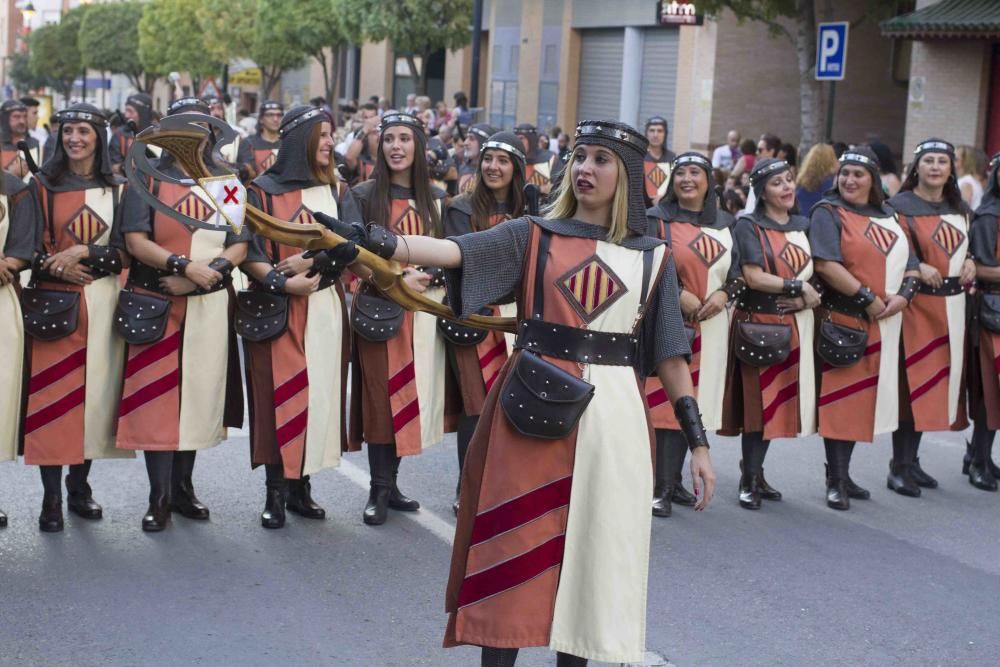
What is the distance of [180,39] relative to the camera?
53812mm

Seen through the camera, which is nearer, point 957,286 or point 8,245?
point 8,245

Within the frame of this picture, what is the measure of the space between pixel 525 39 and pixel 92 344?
32951 millimetres

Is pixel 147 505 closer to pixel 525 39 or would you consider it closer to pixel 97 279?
pixel 97 279

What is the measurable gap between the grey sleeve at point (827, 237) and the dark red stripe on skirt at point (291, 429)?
2902mm

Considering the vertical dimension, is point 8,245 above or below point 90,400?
above

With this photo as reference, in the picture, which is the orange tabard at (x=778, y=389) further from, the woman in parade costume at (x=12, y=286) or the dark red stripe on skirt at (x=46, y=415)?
the woman in parade costume at (x=12, y=286)

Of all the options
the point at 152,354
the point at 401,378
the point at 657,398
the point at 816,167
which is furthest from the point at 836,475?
the point at 152,354

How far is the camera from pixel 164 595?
630 cm

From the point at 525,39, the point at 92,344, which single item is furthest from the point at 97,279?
the point at 525,39

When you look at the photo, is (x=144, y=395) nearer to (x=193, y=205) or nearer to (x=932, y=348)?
(x=193, y=205)

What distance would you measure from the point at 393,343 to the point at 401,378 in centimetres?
19

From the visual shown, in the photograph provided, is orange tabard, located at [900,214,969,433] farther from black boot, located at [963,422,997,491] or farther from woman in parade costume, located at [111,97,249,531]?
woman in parade costume, located at [111,97,249,531]

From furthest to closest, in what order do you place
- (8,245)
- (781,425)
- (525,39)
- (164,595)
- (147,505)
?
1. (525,39)
2. (781,425)
3. (147,505)
4. (8,245)
5. (164,595)

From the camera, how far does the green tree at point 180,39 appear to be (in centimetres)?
5341
